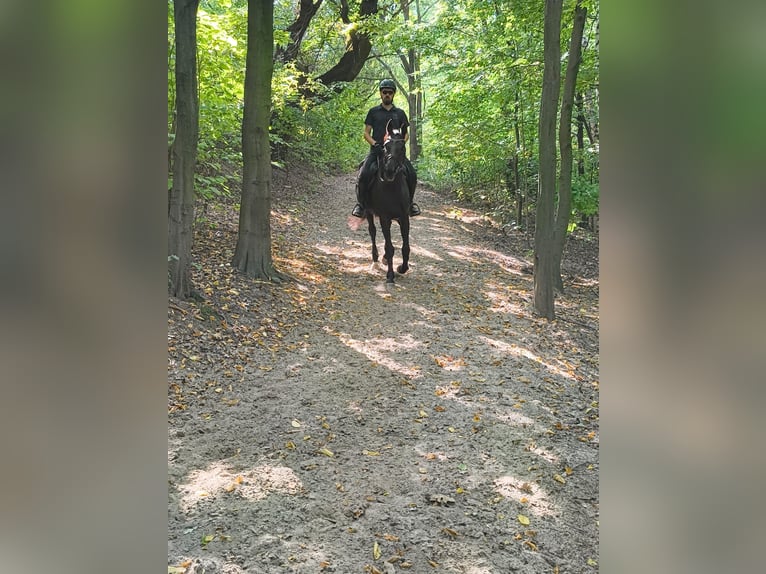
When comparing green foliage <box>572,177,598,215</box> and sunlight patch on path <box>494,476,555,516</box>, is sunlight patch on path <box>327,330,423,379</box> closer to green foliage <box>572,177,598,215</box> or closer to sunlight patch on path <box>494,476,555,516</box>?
sunlight patch on path <box>494,476,555,516</box>

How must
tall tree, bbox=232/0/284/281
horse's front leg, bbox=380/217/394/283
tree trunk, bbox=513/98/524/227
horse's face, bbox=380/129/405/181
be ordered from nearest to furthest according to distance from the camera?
horse's face, bbox=380/129/405/181 → tall tree, bbox=232/0/284/281 → horse's front leg, bbox=380/217/394/283 → tree trunk, bbox=513/98/524/227

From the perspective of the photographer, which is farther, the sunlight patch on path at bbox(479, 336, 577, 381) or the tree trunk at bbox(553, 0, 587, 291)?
the tree trunk at bbox(553, 0, 587, 291)

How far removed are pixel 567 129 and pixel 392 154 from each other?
3.37 m

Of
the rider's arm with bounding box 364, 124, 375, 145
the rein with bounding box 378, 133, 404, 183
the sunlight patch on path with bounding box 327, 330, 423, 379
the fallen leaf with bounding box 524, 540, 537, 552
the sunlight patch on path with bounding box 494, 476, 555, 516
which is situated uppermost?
the rider's arm with bounding box 364, 124, 375, 145

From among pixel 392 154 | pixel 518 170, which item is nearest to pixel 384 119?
pixel 392 154

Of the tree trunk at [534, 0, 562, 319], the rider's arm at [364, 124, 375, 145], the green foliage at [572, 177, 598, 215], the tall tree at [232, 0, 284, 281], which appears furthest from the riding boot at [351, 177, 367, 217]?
the green foliage at [572, 177, 598, 215]

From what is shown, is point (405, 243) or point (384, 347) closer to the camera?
point (384, 347)

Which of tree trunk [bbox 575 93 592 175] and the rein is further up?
tree trunk [bbox 575 93 592 175]

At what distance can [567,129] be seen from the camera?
401 inches

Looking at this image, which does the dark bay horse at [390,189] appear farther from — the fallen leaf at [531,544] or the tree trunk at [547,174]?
the fallen leaf at [531,544]

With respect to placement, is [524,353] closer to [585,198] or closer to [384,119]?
[384,119]

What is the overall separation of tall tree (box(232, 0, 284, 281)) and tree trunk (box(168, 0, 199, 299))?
1.80 meters

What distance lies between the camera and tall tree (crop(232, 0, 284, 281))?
951cm
